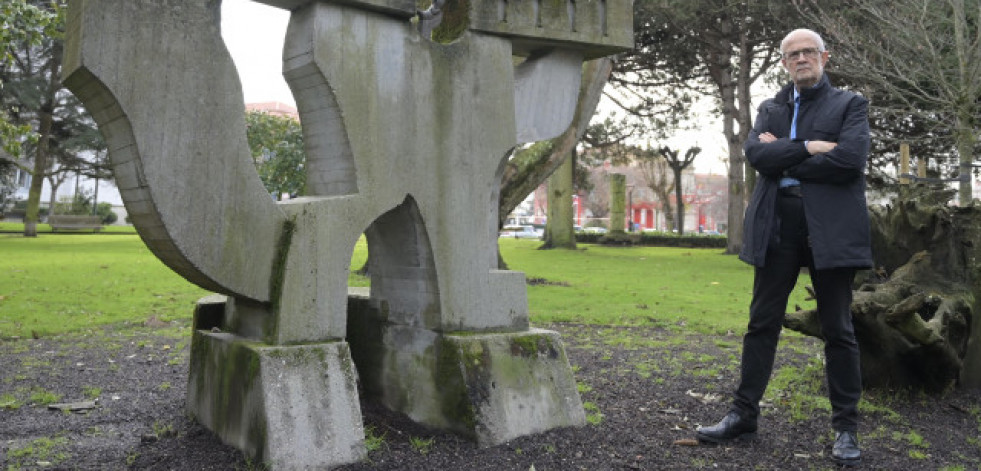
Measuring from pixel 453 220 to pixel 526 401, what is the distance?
1094mm

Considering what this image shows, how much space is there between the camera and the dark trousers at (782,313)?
3945mm

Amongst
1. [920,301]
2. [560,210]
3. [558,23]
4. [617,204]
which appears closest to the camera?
[558,23]

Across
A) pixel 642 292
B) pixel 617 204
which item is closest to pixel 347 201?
pixel 642 292

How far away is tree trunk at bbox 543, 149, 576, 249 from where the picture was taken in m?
26.5

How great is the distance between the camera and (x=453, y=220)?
13.4ft

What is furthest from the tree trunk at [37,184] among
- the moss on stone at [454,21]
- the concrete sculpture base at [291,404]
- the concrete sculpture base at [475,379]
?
the concrete sculpture base at [291,404]

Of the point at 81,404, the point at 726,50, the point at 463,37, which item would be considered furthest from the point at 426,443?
the point at 726,50

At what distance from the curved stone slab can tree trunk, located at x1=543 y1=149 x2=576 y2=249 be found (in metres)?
23.1

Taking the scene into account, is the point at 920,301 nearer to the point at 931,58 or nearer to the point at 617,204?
the point at 931,58

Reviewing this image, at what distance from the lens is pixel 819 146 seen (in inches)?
150

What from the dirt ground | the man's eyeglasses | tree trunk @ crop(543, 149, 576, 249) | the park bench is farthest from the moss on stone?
the park bench

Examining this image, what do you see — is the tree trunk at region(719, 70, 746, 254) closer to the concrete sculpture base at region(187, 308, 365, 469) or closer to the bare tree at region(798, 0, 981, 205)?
the bare tree at region(798, 0, 981, 205)

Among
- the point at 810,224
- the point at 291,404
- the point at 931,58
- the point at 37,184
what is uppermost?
the point at 931,58

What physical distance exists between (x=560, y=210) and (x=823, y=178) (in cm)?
2324
